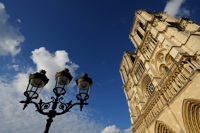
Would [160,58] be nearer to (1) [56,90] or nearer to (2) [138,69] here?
(2) [138,69]

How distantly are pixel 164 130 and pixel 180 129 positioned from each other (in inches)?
83.8

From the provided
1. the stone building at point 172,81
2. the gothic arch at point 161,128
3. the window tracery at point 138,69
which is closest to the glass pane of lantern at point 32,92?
the stone building at point 172,81

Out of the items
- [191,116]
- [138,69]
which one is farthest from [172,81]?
[138,69]

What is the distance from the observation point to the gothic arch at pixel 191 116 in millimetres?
7598

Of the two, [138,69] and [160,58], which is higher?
[138,69]

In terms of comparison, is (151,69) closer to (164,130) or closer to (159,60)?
(159,60)

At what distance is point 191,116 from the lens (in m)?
7.71

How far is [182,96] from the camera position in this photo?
817 cm

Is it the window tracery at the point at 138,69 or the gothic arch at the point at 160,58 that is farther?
the window tracery at the point at 138,69

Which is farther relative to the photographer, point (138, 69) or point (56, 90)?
point (138, 69)

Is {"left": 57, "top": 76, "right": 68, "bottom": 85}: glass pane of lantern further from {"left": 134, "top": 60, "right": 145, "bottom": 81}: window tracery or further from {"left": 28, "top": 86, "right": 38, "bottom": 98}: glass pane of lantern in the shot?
{"left": 134, "top": 60, "right": 145, "bottom": 81}: window tracery

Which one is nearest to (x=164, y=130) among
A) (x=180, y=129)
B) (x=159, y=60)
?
(x=180, y=129)

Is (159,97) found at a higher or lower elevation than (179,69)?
lower

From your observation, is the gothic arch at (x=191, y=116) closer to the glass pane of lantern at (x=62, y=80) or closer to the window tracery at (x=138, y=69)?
the glass pane of lantern at (x=62, y=80)
